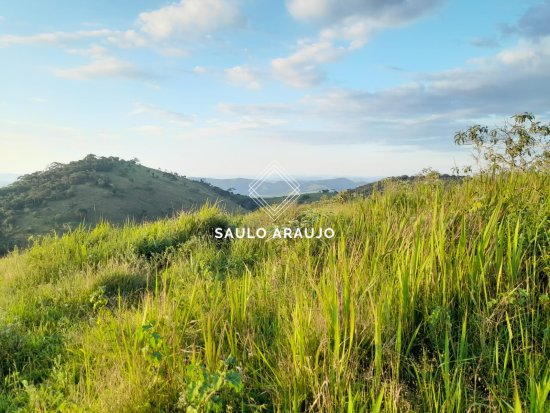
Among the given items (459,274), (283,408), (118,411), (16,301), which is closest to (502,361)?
(459,274)

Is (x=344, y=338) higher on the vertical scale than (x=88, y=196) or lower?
higher

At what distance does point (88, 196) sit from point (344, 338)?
278ft

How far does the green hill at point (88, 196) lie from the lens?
217 feet

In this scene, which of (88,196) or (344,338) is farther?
(88,196)

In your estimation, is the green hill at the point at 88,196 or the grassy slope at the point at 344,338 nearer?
the grassy slope at the point at 344,338

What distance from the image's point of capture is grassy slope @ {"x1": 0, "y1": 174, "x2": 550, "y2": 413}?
7.72 feet

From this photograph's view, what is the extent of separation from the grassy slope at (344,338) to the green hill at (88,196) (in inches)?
1969

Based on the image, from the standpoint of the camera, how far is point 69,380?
3.26m

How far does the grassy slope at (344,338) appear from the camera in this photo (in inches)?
92.6

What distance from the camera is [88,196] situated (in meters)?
79.1

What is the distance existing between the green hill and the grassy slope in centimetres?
5002

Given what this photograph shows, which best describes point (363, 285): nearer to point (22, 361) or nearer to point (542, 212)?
point (542, 212)

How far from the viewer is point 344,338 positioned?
2.58 meters

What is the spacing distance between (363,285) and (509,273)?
1.19 metres
